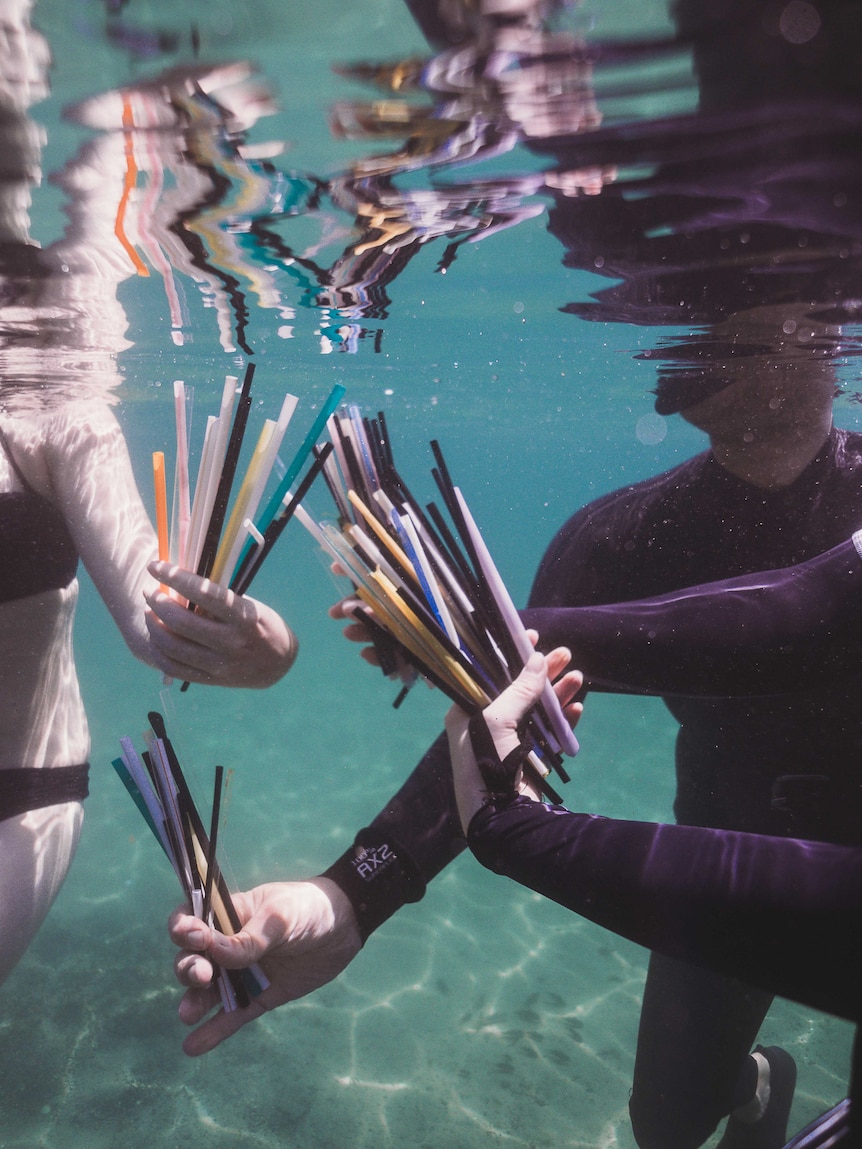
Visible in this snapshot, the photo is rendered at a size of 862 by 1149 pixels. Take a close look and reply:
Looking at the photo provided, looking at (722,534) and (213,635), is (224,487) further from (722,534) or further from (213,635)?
(722,534)

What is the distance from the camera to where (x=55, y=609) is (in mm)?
2787

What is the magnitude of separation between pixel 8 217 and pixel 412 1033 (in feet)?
22.0

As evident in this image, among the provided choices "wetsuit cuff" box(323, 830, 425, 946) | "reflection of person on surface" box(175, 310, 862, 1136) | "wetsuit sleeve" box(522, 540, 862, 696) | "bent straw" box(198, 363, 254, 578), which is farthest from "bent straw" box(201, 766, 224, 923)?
"reflection of person on surface" box(175, 310, 862, 1136)

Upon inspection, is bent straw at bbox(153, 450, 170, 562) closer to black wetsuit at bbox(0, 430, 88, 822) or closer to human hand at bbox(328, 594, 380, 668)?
human hand at bbox(328, 594, 380, 668)

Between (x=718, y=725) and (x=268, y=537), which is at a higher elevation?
(x=268, y=537)

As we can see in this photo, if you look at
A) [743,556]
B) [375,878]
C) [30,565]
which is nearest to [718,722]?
[743,556]

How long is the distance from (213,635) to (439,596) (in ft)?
2.08

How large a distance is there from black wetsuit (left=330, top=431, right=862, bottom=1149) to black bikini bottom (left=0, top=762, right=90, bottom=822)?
4.97ft

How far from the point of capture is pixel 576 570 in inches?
137

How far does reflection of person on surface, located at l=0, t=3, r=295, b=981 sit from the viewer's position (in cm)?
184

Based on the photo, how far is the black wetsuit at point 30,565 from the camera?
8.41 feet

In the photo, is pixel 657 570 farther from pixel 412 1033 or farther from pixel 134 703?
pixel 134 703

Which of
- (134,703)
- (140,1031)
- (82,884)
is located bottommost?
(134,703)

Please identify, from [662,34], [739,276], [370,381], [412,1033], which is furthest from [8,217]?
[370,381]
